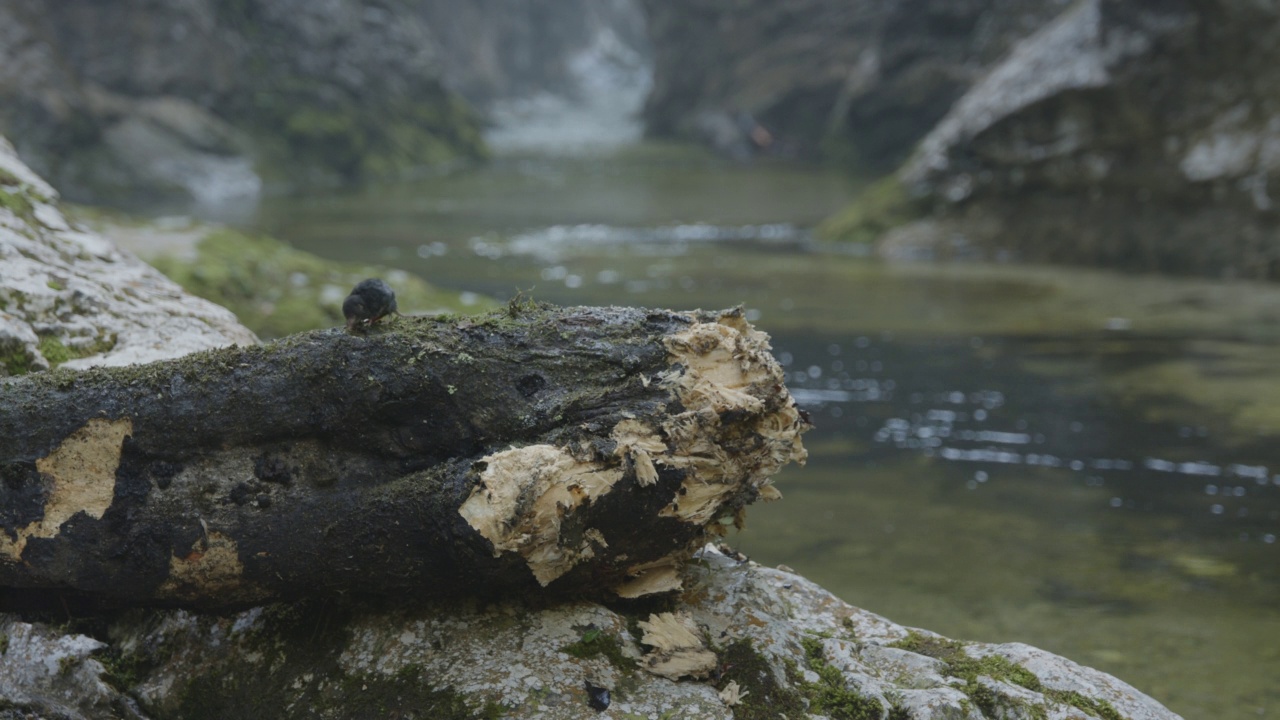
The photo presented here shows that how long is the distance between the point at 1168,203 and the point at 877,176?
14.2m

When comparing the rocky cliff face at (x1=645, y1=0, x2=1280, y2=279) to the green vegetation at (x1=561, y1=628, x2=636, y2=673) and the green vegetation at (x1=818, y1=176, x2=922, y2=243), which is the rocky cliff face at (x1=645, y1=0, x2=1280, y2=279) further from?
the green vegetation at (x1=561, y1=628, x2=636, y2=673)

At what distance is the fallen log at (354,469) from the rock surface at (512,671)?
4.5 inches

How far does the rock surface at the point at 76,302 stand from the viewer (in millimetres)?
3883

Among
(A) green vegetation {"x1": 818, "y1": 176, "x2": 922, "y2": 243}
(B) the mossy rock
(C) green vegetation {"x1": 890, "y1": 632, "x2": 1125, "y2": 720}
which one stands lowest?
(C) green vegetation {"x1": 890, "y1": 632, "x2": 1125, "y2": 720}

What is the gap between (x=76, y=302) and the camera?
4168 millimetres

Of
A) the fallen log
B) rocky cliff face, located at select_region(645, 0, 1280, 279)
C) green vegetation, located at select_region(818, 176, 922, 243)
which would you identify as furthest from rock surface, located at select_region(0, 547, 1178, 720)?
green vegetation, located at select_region(818, 176, 922, 243)

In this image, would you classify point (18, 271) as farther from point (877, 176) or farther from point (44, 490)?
point (877, 176)

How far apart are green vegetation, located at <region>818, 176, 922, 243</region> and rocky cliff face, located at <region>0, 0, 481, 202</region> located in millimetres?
13555

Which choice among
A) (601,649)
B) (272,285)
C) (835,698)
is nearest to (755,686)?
(835,698)

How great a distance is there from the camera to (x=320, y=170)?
28531 millimetres

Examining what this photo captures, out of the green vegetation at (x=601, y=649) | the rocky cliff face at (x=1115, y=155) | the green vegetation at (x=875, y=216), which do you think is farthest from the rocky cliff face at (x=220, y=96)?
the green vegetation at (x=601, y=649)

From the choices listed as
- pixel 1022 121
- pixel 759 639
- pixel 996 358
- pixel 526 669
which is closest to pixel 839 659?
pixel 759 639

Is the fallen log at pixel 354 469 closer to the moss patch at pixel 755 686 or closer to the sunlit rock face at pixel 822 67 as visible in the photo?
the moss patch at pixel 755 686

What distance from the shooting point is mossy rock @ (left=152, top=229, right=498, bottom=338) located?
26.1ft
